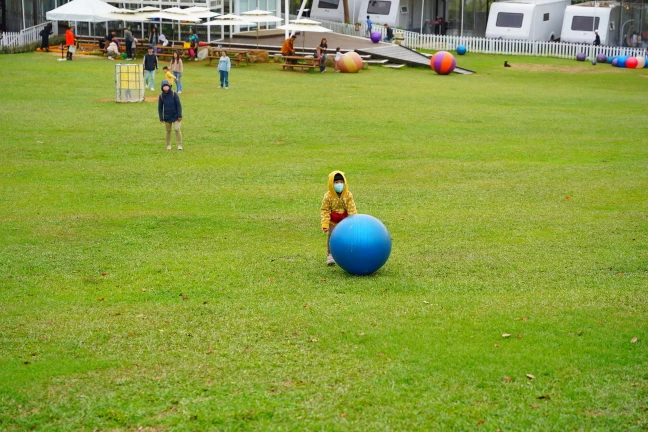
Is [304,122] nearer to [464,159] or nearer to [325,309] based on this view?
[464,159]

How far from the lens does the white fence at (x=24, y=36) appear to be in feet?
164

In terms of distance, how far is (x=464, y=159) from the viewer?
22.3 m

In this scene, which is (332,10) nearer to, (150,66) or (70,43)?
(70,43)

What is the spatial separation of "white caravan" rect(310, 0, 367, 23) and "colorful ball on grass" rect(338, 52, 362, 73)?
15.2 metres

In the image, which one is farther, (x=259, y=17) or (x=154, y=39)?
(x=259, y=17)

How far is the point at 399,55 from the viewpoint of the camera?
1933 inches

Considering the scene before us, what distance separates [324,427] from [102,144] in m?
17.4

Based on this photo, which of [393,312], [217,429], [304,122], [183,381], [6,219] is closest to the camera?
[217,429]

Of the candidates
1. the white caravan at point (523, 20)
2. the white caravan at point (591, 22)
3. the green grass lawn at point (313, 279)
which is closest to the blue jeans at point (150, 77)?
the green grass lawn at point (313, 279)

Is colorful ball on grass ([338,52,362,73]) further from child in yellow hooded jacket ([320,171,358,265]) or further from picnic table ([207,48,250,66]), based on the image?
child in yellow hooded jacket ([320,171,358,265])

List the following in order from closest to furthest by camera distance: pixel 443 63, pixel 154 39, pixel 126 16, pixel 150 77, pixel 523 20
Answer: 1. pixel 150 77
2. pixel 443 63
3. pixel 154 39
4. pixel 126 16
5. pixel 523 20

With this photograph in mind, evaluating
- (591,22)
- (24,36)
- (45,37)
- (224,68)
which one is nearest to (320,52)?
(224,68)

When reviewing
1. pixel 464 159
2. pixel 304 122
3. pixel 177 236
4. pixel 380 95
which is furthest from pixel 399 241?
pixel 380 95

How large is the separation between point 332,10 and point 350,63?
17531 millimetres
